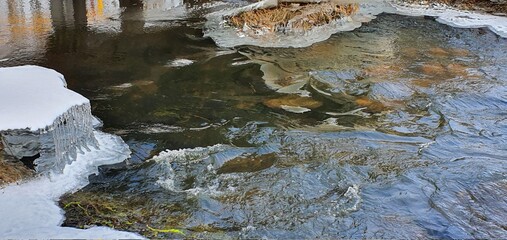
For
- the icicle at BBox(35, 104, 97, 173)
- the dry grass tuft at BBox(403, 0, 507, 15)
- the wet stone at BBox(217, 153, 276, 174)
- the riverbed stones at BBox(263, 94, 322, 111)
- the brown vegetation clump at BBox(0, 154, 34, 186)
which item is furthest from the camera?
the dry grass tuft at BBox(403, 0, 507, 15)

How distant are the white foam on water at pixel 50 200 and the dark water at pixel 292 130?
0.14m

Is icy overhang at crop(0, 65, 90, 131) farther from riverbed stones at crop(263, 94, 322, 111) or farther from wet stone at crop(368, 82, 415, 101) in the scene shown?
wet stone at crop(368, 82, 415, 101)

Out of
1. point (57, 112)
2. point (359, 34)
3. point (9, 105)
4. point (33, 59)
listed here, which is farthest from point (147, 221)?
point (359, 34)

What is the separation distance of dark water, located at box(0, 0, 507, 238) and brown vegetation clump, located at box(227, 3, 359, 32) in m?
0.86

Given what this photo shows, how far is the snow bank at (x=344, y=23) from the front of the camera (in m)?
10.0

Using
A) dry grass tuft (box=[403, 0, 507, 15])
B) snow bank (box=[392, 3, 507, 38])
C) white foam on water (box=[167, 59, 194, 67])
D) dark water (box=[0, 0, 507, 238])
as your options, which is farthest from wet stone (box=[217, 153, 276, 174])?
dry grass tuft (box=[403, 0, 507, 15])

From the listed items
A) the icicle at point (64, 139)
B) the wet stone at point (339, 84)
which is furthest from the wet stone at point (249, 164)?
the wet stone at point (339, 84)

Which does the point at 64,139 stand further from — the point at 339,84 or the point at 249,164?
the point at 339,84

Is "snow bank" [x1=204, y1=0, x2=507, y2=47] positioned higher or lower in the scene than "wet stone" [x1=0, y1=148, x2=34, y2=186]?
higher

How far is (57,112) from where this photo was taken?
15.8 ft

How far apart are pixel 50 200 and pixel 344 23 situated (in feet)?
28.0

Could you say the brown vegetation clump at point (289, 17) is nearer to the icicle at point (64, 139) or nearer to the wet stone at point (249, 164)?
the wet stone at point (249, 164)

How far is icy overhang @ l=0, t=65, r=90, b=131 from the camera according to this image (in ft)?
15.2

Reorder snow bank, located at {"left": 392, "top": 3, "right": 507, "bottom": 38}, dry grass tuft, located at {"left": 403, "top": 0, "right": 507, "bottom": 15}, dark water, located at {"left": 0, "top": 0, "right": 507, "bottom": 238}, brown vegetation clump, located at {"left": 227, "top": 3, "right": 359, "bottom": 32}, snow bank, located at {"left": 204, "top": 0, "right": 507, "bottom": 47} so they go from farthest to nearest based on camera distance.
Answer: dry grass tuft, located at {"left": 403, "top": 0, "right": 507, "bottom": 15} → snow bank, located at {"left": 392, "top": 3, "right": 507, "bottom": 38} → brown vegetation clump, located at {"left": 227, "top": 3, "right": 359, "bottom": 32} → snow bank, located at {"left": 204, "top": 0, "right": 507, "bottom": 47} → dark water, located at {"left": 0, "top": 0, "right": 507, "bottom": 238}
